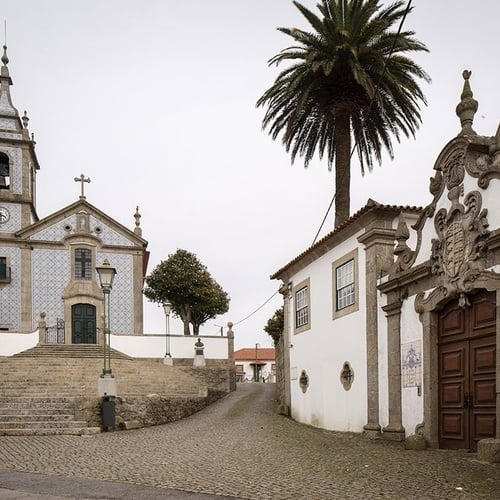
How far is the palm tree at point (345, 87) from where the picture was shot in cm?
1741

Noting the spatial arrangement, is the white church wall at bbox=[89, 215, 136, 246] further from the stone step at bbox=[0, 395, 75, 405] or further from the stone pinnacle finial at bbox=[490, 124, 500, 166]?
the stone pinnacle finial at bbox=[490, 124, 500, 166]

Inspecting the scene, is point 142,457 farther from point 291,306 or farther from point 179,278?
point 179,278

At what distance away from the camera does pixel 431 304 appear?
34.6 feet

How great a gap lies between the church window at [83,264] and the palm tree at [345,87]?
16706 millimetres

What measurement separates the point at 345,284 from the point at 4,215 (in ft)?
76.4

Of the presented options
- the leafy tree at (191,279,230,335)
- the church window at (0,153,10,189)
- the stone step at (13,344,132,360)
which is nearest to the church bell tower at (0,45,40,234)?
the church window at (0,153,10,189)

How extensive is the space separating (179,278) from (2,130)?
1402 cm

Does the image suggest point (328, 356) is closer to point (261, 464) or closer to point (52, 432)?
point (52, 432)

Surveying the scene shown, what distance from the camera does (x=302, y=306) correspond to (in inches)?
695

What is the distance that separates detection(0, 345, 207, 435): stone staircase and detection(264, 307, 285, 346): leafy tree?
15111 millimetres

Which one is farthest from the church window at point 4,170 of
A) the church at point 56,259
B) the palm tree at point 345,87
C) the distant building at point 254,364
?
the distant building at point 254,364

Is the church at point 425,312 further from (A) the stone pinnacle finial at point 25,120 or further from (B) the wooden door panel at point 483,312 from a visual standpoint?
(A) the stone pinnacle finial at point 25,120

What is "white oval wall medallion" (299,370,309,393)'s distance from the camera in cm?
1703

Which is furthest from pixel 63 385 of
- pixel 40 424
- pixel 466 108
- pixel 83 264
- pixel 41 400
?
pixel 466 108
